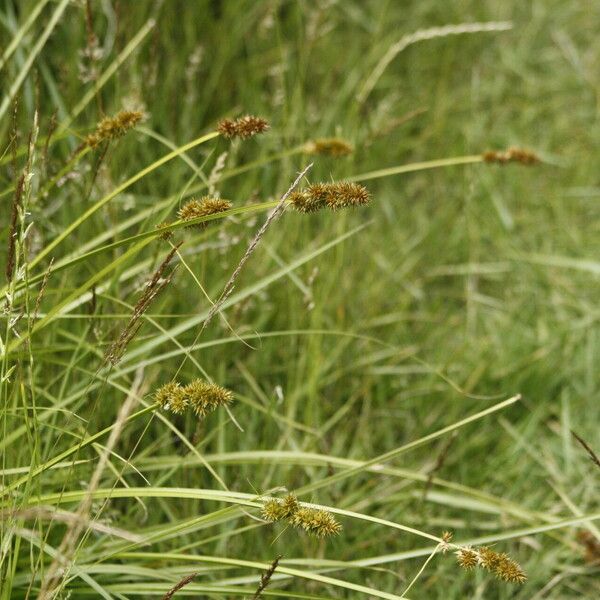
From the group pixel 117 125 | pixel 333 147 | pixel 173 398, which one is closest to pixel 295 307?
pixel 333 147

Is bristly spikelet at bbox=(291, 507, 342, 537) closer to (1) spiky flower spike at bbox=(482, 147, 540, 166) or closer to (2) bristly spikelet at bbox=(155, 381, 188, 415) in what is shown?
(2) bristly spikelet at bbox=(155, 381, 188, 415)

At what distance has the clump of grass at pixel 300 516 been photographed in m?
1.01

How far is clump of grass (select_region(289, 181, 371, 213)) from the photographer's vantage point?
3.50 feet

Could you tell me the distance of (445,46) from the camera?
3090 millimetres

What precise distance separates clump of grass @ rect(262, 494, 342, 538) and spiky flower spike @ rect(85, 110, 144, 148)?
0.56m

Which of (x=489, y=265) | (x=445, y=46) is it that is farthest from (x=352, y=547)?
(x=445, y=46)

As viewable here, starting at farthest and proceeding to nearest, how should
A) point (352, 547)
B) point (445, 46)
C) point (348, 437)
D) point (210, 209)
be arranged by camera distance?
point (445, 46), point (348, 437), point (352, 547), point (210, 209)

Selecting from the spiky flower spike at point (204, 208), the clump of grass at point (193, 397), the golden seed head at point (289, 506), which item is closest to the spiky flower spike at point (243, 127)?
the spiky flower spike at point (204, 208)

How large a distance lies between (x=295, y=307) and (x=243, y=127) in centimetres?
85

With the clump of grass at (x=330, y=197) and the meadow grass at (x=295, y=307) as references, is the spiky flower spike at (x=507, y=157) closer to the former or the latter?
the meadow grass at (x=295, y=307)

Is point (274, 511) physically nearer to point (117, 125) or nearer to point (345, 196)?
point (345, 196)

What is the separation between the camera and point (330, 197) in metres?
1.07

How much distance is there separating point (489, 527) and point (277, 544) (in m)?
0.44

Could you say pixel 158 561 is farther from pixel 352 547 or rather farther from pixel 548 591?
pixel 548 591
